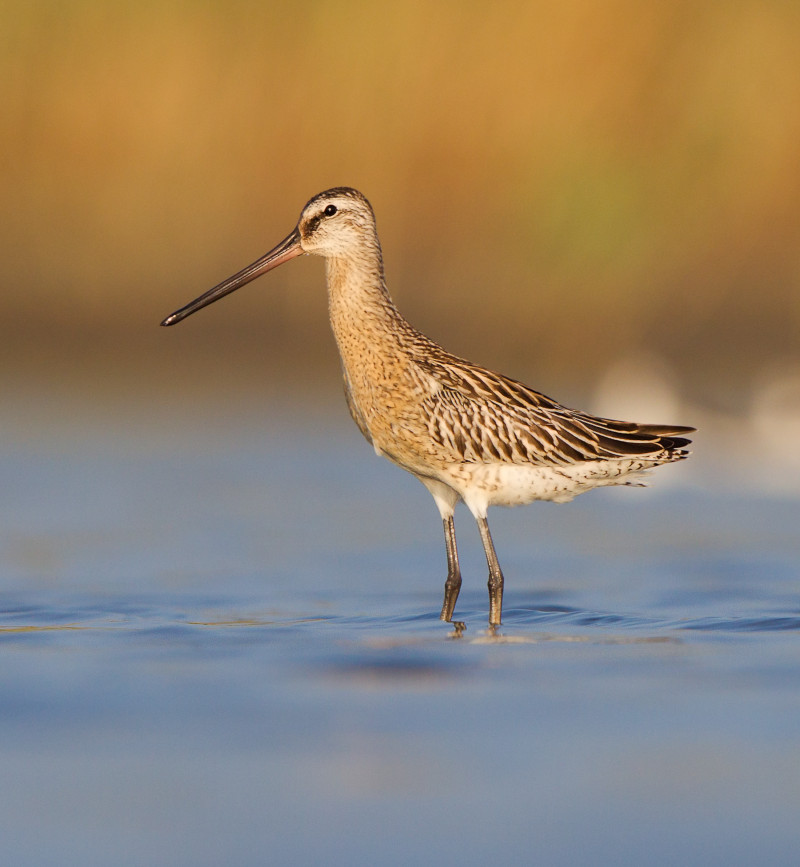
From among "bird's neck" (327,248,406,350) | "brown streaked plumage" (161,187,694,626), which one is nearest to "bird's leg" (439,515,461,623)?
"brown streaked plumage" (161,187,694,626)

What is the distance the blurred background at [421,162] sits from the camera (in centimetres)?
1694

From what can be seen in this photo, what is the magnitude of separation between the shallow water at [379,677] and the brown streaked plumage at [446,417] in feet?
1.74

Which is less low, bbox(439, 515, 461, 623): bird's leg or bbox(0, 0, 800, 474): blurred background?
bbox(0, 0, 800, 474): blurred background

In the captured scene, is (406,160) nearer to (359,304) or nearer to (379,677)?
(359,304)

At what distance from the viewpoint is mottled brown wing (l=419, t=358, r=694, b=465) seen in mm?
7637

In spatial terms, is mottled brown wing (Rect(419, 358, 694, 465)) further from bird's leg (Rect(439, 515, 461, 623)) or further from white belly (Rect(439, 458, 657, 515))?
bird's leg (Rect(439, 515, 461, 623))

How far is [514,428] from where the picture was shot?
7.83 m

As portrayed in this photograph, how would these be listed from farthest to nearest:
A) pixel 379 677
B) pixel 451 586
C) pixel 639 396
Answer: pixel 639 396 → pixel 451 586 → pixel 379 677

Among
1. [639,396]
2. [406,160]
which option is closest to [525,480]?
[639,396]

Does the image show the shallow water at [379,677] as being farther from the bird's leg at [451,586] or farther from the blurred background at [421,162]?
the blurred background at [421,162]

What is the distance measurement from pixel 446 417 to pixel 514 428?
36 cm

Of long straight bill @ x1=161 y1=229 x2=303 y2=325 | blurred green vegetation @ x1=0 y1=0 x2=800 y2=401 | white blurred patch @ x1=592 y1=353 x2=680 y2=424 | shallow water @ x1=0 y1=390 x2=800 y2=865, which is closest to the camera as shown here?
shallow water @ x1=0 y1=390 x2=800 y2=865

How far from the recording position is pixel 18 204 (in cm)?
1742

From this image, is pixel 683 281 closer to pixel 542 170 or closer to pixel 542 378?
pixel 542 170
